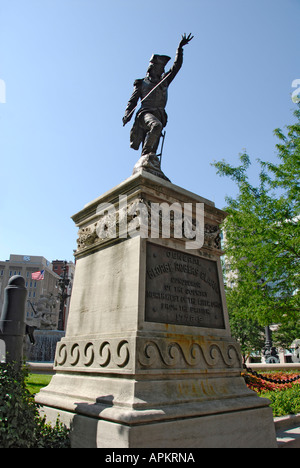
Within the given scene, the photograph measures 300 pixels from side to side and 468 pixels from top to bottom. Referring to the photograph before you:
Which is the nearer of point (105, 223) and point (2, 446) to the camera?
point (2, 446)

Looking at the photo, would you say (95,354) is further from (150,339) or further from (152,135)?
(152,135)

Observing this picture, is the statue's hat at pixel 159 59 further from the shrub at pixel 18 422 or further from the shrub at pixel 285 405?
the shrub at pixel 285 405

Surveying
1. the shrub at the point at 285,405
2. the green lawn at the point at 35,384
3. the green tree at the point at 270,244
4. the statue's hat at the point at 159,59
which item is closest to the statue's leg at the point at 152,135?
the statue's hat at the point at 159,59

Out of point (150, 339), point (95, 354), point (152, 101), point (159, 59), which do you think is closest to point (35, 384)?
point (95, 354)

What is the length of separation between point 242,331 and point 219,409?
141 ft

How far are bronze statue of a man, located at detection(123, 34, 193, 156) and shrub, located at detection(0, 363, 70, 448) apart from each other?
4.01 metres

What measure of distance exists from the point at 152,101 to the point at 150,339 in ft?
14.6

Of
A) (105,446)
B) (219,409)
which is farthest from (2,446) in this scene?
(219,409)

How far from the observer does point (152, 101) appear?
607cm

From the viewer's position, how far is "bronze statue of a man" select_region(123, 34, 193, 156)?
5746 mm

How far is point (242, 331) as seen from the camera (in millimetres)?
43375

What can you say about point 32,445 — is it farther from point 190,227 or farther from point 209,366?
point 190,227

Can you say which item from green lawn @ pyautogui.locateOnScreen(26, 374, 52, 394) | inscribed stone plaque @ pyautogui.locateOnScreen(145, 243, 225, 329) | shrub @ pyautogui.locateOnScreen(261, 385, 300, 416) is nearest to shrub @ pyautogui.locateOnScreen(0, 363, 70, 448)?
inscribed stone plaque @ pyautogui.locateOnScreen(145, 243, 225, 329)
